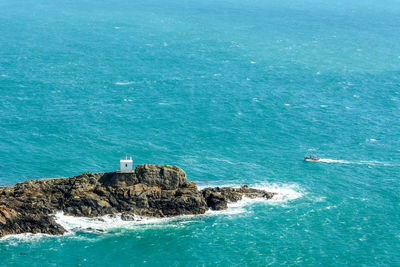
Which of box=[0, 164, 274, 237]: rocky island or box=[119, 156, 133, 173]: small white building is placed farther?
box=[119, 156, 133, 173]: small white building

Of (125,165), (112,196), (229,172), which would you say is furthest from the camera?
(229,172)

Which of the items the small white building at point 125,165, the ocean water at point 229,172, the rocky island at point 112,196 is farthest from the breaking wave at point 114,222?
the small white building at point 125,165

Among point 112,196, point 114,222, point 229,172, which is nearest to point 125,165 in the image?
point 112,196

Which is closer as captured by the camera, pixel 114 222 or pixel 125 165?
pixel 114 222

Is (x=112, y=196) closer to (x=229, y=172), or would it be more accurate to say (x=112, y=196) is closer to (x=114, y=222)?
(x=114, y=222)

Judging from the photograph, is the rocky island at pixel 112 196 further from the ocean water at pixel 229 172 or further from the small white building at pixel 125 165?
the ocean water at pixel 229 172

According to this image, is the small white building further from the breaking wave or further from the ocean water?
the ocean water

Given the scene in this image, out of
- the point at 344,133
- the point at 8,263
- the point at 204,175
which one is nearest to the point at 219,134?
the point at 204,175

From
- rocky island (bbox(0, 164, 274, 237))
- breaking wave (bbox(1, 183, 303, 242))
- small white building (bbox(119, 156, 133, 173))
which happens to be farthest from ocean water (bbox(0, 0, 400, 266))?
small white building (bbox(119, 156, 133, 173))

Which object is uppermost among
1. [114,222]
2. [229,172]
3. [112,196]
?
[112,196]
